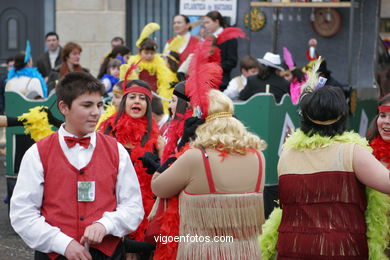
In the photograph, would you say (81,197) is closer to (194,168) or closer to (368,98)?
(194,168)

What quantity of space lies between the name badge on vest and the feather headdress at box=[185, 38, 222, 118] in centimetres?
77

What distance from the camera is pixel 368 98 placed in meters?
11.7

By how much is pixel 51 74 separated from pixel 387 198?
26.3 feet

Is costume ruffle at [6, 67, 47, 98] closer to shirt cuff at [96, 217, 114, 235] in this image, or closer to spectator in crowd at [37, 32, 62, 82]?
spectator in crowd at [37, 32, 62, 82]

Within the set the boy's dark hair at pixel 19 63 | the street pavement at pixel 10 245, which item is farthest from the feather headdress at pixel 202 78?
the boy's dark hair at pixel 19 63

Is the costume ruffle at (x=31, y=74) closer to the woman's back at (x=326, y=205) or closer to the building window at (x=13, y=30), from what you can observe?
the building window at (x=13, y=30)

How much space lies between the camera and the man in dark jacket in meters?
8.99

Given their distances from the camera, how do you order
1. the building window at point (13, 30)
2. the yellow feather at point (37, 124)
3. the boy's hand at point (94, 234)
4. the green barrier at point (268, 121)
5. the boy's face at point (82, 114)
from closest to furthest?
the boy's hand at point (94, 234)
the boy's face at point (82, 114)
the yellow feather at point (37, 124)
the green barrier at point (268, 121)
the building window at point (13, 30)

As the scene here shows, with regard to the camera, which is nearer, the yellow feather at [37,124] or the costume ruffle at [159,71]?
the yellow feather at [37,124]

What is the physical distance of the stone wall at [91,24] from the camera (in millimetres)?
14672

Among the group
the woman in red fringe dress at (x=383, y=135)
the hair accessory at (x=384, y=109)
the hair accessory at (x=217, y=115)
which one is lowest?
the woman in red fringe dress at (x=383, y=135)

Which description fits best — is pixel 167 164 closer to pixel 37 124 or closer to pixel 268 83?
pixel 37 124

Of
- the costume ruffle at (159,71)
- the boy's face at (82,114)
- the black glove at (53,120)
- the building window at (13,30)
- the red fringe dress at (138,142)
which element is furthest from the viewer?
the building window at (13,30)

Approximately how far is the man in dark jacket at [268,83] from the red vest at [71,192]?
5262 mm
